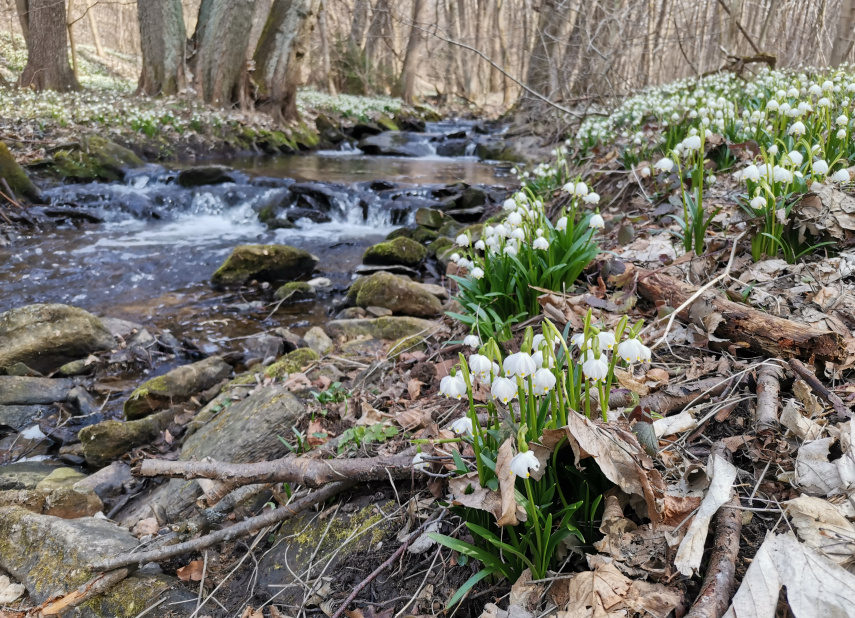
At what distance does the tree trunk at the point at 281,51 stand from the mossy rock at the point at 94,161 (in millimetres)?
5662

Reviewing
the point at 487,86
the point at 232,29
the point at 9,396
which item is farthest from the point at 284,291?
the point at 487,86

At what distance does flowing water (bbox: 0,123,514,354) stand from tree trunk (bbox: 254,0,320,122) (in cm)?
349

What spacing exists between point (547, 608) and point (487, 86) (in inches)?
1473

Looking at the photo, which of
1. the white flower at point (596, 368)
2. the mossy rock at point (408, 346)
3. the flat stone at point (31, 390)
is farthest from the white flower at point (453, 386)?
the flat stone at point (31, 390)

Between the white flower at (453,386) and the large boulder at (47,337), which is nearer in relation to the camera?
the white flower at (453,386)

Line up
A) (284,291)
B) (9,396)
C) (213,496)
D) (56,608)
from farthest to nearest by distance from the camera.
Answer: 1. (284,291)
2. (9,396)
3. (213,496)
4. (56,608)

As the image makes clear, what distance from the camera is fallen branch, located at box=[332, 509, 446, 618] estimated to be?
173cm

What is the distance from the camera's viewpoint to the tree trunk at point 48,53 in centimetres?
1377

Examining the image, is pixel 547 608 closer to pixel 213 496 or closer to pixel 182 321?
pixel 213 496

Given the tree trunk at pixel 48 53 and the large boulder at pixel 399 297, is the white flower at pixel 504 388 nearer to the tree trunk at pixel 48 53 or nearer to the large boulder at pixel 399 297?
the large boulder at pixel 399 297

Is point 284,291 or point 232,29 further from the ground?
point 232,29

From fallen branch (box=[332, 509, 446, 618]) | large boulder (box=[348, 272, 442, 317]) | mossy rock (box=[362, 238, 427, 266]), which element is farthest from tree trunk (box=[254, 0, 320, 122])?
fallen branch (box=[332, 509, 446, 618])

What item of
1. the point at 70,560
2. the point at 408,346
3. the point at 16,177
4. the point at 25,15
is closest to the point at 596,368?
the point at 70,560

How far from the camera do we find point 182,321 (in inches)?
229
